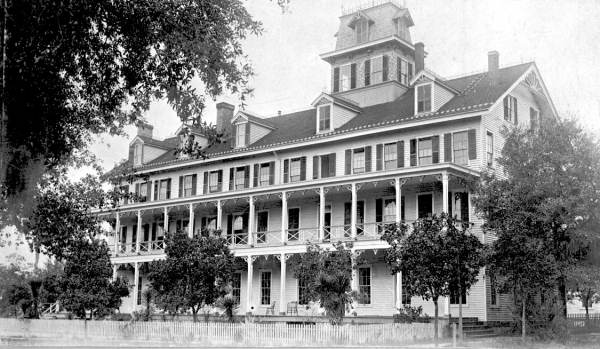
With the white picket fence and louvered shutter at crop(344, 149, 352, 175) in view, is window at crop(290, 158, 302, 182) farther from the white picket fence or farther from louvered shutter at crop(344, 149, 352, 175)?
the white picket fence

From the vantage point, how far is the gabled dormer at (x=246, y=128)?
4069cm

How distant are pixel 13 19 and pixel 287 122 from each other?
3391cm

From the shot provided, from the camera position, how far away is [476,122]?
3136 centimetres

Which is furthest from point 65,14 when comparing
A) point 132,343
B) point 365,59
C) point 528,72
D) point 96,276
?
point 365,59

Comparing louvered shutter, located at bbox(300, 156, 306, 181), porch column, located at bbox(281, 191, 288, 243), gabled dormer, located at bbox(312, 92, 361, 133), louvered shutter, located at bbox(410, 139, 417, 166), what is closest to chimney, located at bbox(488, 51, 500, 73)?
louvered shutter, located at bbox(410, 139, 417, 166)

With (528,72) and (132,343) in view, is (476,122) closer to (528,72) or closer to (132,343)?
(528,72)

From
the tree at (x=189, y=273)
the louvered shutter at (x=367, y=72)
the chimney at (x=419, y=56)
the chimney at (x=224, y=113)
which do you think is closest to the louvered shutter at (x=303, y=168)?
the louvered shutter at (x=367, y=72)

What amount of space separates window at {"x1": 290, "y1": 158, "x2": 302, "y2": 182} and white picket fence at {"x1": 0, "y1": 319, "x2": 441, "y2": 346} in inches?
543

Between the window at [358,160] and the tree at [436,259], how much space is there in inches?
451

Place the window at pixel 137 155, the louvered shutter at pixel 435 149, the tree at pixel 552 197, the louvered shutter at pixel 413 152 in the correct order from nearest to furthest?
1. the tree at pixel 552 197
2. the louvered shutter at pixel 435 149
3. the louvered shutter at pixel 413 152
4. the window at pixel 137 155

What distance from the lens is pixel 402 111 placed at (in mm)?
35219

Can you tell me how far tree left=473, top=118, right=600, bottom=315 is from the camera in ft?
80.9

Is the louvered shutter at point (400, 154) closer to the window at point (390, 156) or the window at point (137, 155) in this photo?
the window at point (390, 156)

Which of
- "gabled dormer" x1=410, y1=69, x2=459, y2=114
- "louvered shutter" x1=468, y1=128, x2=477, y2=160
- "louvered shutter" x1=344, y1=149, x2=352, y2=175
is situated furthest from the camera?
"louvered shutter" x1=344, y1=149, x2=352, y2=175
